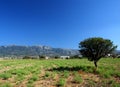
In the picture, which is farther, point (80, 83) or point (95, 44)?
point (95, 44)

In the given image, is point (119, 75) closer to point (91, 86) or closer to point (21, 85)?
point (91, 86)

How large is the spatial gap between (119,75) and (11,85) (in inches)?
385

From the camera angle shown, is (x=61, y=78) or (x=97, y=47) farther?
(x=97, y=47)

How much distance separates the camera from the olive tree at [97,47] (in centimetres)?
2686

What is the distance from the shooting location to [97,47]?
88.5 feet

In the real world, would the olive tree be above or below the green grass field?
above

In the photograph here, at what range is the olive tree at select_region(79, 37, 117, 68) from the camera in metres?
26.9

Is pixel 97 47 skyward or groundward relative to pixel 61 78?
skyward

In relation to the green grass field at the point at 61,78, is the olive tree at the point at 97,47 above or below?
above

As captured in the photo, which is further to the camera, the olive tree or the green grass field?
the olive tree

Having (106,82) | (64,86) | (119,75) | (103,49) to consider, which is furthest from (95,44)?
(64,86)

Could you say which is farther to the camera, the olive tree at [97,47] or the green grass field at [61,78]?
the olive tree at [97,47]

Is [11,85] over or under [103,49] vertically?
under

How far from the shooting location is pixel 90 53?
2758 cm
